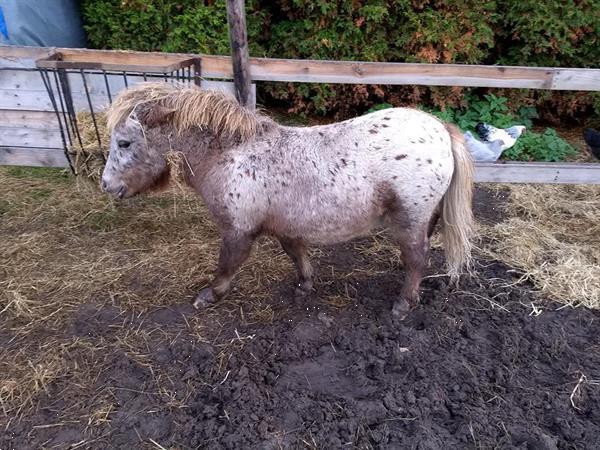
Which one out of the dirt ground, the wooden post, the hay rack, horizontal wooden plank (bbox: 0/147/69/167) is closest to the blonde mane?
the hay rack

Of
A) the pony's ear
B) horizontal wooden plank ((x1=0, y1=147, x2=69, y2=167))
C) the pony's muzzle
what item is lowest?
horizontal wooden plank ((x1=0, y1=147, x2=69, y2=167))

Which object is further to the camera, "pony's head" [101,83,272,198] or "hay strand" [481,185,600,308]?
"hay strand" [481,185,600,308]

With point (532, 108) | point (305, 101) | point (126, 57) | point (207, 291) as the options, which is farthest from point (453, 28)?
point (207, 291)

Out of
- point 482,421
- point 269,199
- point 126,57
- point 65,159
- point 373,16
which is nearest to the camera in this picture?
point 482,421

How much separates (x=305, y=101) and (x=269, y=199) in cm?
426

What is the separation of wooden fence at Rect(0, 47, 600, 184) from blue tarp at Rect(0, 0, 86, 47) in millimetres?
1493

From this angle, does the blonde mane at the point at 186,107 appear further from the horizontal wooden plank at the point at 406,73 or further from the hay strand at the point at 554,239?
the hay strand at the point at 554,239

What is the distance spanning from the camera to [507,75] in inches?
158

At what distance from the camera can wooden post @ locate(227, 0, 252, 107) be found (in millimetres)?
3539

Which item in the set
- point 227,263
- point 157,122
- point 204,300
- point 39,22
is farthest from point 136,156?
point 39,22

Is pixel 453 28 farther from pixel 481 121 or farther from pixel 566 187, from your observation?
pixel 566 187

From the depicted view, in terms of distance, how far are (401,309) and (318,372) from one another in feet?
2.76

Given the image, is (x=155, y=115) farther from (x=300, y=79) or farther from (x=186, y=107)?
(x=300, y=79)

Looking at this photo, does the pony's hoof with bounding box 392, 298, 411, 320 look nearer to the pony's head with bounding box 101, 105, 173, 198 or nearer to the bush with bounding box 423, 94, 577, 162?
the pony's head with bounding box 101, 105, 173, 198
